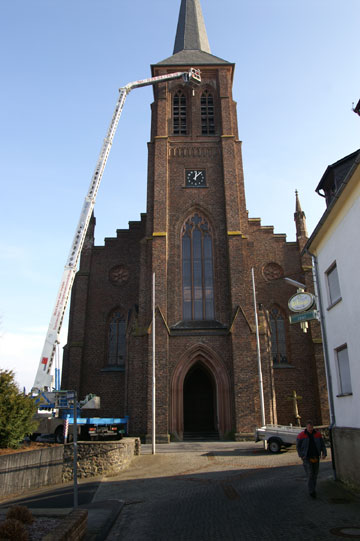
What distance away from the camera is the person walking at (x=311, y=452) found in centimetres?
890

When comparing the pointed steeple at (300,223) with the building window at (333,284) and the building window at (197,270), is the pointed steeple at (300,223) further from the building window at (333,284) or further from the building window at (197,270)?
the building window at (333,284)

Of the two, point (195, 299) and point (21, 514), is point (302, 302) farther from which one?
point (195, 299)

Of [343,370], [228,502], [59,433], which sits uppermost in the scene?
[343,370]

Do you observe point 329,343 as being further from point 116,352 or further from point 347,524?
point 116,352

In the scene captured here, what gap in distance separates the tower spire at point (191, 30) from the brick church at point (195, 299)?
4.75 m

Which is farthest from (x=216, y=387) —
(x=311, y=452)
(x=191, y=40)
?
(x=191, y=40)

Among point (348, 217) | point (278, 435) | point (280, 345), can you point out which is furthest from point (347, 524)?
point (280, 345)

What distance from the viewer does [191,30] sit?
36.7m

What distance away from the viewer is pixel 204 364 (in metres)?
23.7

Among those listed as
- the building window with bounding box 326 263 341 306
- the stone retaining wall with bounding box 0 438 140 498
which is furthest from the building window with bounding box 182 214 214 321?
the building window with bounding box 326 263 341 306

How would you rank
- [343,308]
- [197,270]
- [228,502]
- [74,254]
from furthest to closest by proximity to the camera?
1. [197,270]
2. [74,254]
3. [343,308]
4. [228,502]

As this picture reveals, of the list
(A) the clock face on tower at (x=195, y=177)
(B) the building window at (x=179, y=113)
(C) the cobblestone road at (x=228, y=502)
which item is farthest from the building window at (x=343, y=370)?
(B) the building window at (x=179, y=113)

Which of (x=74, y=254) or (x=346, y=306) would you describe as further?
(x=74, y=254)

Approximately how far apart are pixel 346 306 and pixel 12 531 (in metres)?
8.38
